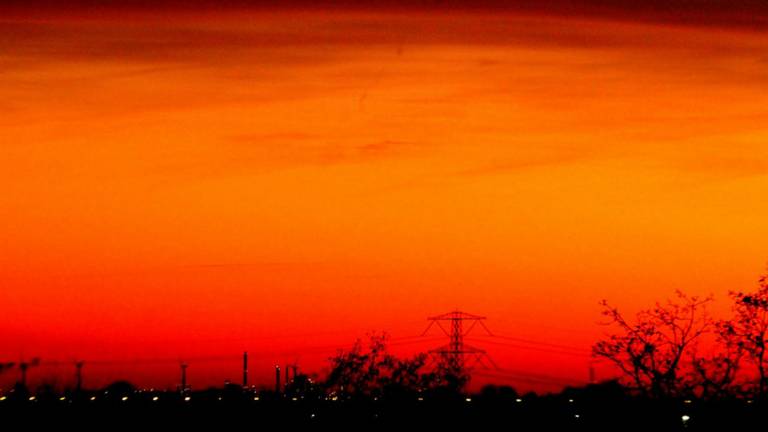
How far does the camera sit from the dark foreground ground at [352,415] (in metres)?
87.8

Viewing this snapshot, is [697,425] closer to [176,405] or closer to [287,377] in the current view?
[176,405]

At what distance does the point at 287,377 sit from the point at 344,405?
6383 cm

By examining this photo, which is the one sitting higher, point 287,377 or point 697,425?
point 287,377

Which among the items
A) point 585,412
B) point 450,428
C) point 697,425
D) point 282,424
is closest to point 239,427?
point 282,424

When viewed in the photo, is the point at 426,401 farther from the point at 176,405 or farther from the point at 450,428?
the point at 176,405

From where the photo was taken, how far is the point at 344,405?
108125mm

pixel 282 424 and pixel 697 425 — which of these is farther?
pixel 282 424

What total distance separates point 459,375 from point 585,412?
16.3m

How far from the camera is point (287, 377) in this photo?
171125mm

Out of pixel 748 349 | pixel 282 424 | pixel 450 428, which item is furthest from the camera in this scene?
pixel 282 424

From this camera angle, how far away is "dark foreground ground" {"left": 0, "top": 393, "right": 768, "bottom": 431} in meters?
87.8

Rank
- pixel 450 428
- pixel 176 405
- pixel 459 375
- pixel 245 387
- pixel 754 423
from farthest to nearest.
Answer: pixel 245 387 < pixel 176 405 < pixel 459 375 < pixel 450 428 < pixel 754 423

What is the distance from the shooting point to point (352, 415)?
331 ft

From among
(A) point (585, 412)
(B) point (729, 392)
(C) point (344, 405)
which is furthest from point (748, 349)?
(C) point (344, 405)
